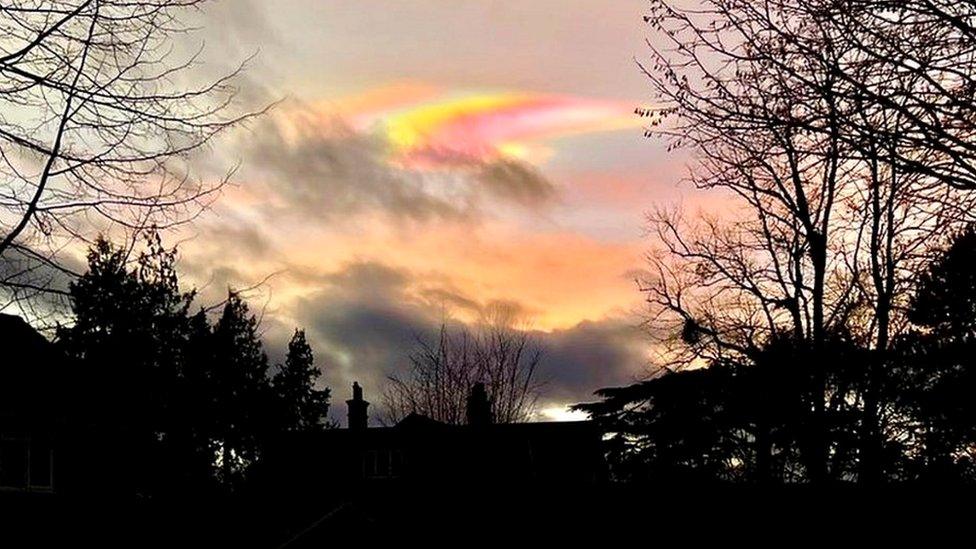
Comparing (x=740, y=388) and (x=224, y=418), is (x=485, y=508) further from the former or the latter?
(x=224, y=418)

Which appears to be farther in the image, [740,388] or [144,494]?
[144,494]

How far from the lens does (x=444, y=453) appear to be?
46.6 m

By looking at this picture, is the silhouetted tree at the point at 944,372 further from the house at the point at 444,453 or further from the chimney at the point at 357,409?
the chimney at the point at 357,409

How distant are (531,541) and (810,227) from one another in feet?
36.6

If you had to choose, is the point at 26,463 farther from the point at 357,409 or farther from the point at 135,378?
the point at 357,409

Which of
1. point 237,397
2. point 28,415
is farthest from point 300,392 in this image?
point 28,415

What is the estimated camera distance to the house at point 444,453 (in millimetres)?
45500

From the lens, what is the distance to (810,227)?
29.9 m

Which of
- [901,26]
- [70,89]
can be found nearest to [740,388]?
[901,26]

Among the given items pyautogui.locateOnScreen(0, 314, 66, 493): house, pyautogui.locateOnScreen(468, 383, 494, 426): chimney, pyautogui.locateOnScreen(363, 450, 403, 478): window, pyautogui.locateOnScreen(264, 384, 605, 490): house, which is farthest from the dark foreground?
pyautogui.locateOnScreen(468, 383, 494, 426): chimney

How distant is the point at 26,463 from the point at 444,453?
22.9 m

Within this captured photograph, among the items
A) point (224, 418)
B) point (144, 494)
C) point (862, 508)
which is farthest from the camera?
point (224, 418)

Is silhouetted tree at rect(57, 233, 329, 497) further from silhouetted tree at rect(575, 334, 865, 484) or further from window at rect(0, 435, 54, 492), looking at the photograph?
silhouetted tree at rect(575, 334, 865, 484)

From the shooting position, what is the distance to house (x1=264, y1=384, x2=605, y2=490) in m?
45.5
